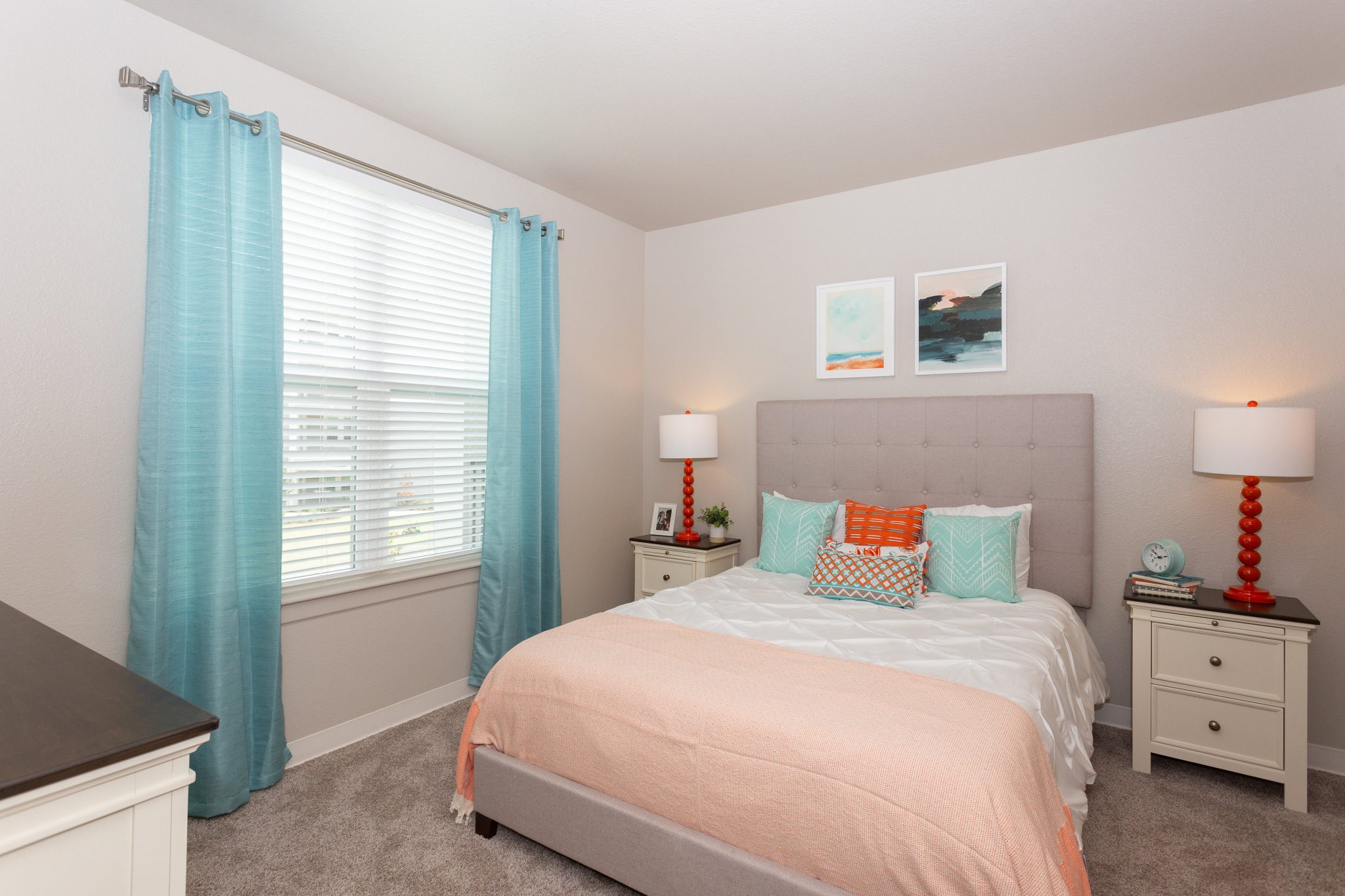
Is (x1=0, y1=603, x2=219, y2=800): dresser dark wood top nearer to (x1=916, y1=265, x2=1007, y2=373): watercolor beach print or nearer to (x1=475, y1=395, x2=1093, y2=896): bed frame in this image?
(x1=475, y1=395, x2=1093, y2=896): bed frame

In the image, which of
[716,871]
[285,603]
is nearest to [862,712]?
[716,871]

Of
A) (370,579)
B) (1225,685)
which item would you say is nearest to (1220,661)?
(1225,685)

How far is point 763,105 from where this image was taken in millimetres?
2869

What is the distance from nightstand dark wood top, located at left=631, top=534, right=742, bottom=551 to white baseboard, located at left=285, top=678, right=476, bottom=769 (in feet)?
4.10

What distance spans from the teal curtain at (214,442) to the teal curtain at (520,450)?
1.05m

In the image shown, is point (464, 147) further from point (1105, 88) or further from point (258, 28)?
point (1105, 88)

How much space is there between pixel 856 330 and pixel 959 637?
1.95 metres

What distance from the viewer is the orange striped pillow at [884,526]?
3.17 m

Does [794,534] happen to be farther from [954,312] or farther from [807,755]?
[807,755]

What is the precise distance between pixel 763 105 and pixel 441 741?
3.06 m

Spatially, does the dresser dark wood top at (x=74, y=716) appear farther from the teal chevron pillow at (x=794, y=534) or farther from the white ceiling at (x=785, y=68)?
the teal chevron pillow at (x=794, y=534)

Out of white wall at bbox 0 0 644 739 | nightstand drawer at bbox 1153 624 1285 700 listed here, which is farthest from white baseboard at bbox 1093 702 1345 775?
white wall at bbox 0 0 644 739

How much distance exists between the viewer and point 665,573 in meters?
4.01

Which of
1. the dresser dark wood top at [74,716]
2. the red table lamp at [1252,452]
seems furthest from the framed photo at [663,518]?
the dresser dark wood top at [74,716]
